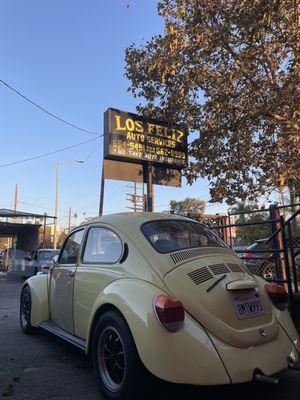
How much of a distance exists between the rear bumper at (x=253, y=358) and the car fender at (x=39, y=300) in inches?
124

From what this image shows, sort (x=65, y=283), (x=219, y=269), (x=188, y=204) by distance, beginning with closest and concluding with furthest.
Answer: (x=219, y=269) < (x=65, y=283) < (x=188, y=204)

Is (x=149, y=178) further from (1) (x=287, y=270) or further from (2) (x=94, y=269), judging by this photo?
(2) (x=94, y=269)

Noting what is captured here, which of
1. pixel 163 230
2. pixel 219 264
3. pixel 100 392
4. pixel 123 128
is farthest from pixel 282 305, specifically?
pixel 123 128

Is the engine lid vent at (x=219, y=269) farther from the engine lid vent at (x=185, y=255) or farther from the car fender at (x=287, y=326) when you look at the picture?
the car fender at (x=287, y=326)

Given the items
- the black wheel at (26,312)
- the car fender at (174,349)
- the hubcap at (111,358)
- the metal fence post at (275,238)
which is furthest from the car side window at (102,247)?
the metal fence post at (275,238)

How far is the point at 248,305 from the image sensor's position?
3789mm

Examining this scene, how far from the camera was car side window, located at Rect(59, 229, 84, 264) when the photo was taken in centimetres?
530

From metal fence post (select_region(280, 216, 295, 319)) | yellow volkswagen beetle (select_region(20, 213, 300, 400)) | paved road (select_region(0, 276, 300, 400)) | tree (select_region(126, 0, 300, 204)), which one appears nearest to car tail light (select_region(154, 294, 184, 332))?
yellow volkswagen beetle (select_region(20, 213, 300, 400))

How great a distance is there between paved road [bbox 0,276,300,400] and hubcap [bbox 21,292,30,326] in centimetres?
39

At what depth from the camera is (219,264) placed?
160 inches

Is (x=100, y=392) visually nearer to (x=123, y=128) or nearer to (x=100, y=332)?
(x=100, y=332)

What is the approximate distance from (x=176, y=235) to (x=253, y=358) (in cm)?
151

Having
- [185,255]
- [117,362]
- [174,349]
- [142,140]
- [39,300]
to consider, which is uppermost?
[142,140]

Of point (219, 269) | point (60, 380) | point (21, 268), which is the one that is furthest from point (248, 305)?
point (21, 268)
